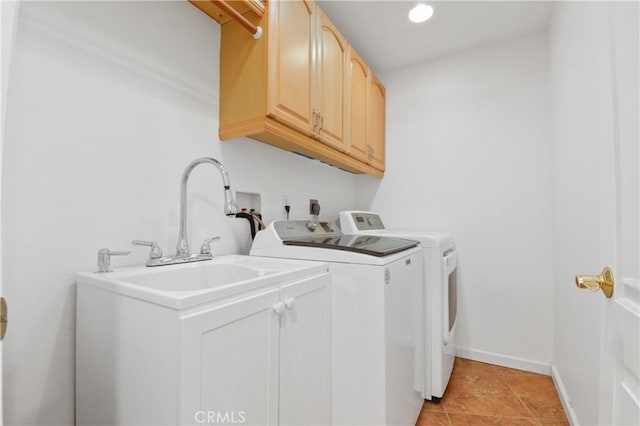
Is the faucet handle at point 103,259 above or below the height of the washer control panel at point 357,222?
below

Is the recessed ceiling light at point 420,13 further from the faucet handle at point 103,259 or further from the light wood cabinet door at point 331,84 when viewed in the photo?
the faucet handle at point 103,259

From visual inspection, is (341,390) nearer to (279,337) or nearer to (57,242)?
(279,337)

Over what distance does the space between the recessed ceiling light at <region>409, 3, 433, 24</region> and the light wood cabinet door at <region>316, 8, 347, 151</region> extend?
1.59 ft

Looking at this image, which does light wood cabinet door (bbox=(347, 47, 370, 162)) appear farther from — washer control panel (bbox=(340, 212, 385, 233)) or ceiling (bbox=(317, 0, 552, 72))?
washer control panel (bbox=(340, 212, 385, 233))

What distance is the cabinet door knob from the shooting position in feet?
3.20

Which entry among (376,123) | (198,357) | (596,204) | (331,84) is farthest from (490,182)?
(198,357)

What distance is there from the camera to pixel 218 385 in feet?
2.58

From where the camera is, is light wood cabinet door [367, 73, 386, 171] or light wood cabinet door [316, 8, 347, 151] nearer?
light wood cabinet door [316, 8, 347, 151]

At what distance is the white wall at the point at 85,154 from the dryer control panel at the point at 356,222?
1.00 meters

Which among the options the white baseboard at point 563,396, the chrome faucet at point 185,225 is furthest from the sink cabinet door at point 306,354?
the white baseboard at point 563,396

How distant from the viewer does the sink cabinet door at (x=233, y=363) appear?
0.72 meters

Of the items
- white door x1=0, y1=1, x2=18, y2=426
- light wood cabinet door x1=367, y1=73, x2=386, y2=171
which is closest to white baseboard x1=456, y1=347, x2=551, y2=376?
light wood cabinet door x1=367, y1=73, x2=386, y2=171

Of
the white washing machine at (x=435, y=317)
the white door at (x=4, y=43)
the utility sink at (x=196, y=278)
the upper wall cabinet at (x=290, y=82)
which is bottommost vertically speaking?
the white washing machine at (x=435, y=317)

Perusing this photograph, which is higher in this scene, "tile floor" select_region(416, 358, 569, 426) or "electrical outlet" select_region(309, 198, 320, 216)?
"electrical outlet" select_region(309, 198, 320, 216)
